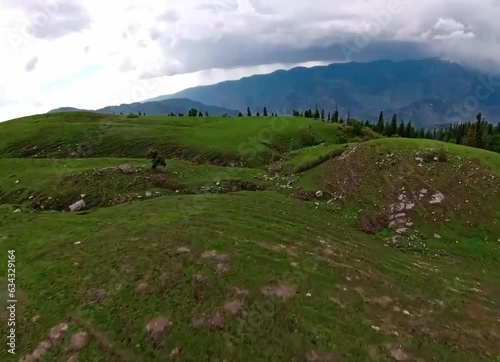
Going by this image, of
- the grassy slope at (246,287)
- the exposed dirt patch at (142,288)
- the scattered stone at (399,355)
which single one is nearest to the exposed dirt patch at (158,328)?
the grassy slope at (246,287)

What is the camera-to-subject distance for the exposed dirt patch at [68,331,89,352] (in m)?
23.3

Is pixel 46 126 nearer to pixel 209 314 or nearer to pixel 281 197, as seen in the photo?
pixel 281 197

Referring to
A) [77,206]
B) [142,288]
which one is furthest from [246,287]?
[77,206]

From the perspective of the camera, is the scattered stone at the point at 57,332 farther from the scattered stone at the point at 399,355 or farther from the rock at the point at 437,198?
the rock at the point at 437,198

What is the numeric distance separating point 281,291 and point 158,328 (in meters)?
8.63

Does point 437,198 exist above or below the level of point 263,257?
below

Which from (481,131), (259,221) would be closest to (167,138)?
(259,221)

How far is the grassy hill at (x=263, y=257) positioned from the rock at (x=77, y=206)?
873 mm

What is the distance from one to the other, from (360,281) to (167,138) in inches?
2707

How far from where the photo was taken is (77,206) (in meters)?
48.0

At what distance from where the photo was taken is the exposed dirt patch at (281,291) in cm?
2742

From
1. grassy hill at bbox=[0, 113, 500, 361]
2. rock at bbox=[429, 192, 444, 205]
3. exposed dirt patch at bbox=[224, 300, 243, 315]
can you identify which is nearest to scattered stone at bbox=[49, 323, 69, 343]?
grassy hill at bbox=[0, 113, 500, 361]

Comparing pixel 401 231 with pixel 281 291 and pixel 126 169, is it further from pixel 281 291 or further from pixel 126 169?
pixel 126 169

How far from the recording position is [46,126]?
103188 millimetres
